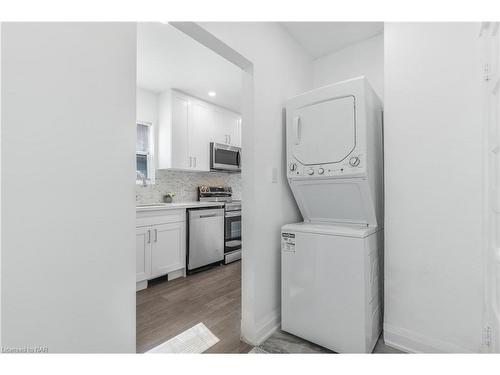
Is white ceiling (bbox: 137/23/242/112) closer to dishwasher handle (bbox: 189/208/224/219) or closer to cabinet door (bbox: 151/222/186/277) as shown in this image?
dishwasher handle (bbox: 189/208/224/219)

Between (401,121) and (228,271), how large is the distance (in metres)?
2.59

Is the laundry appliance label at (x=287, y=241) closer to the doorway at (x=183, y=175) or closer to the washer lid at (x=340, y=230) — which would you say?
the washer lid at (x=340, y=230)

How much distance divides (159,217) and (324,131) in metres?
2.02

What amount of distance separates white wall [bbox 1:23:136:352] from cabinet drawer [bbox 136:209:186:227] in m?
1.81

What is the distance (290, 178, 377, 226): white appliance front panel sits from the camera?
5.59ft

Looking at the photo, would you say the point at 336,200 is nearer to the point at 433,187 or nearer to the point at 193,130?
the point at 433,187

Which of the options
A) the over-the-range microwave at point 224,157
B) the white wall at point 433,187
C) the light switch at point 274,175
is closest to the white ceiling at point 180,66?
the over-the-range microwave at point 224,157

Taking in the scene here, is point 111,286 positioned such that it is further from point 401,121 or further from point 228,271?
point 228,271

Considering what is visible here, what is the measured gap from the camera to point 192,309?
7.35ft

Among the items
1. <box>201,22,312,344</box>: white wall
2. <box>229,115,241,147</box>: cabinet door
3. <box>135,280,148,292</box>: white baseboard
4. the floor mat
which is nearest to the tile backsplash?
<box>229,115,241,147</box>: cabinet door

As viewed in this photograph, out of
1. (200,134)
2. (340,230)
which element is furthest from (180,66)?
(340,230)

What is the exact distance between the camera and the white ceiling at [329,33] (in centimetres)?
206

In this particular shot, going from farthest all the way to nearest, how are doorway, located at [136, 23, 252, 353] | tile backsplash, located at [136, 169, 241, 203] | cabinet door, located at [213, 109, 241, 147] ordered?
cabinet door, located at [213, 109, 241, 147], tile backsplash, located at [136, 169, 241, 203], doorway, located at [136, 23, 252, 353]
